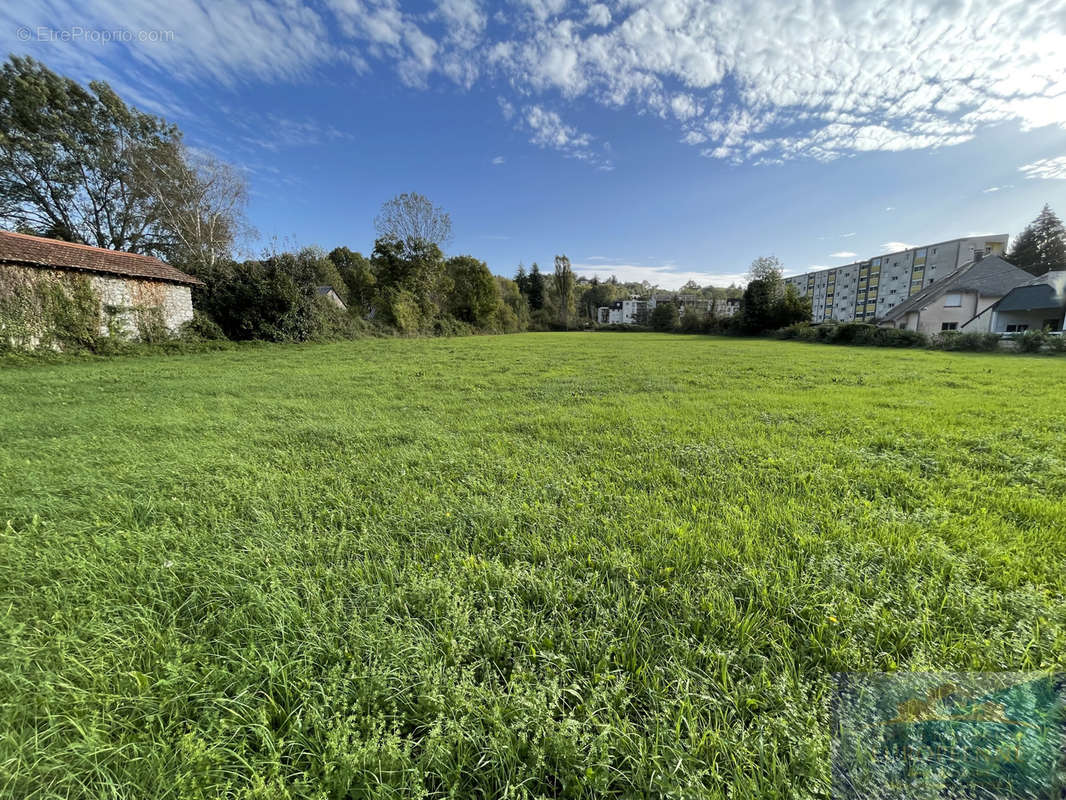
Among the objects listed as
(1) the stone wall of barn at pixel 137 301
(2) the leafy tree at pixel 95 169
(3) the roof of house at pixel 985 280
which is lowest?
(1) the stone wall of barn at pixel 137 301

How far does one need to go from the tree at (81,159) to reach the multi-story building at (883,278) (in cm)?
5871

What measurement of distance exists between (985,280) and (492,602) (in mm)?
42048

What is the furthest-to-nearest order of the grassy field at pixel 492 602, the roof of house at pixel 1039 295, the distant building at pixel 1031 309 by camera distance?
the distant building at pixel 1031 309 → the roof of house at pixel 1039 295 → the grassy field at pixel 492 602

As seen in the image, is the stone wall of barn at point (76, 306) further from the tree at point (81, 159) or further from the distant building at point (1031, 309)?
the distant building at point (1031, 309)

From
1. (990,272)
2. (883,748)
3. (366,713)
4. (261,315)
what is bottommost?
(366,713)

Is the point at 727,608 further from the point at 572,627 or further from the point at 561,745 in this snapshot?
the point at 561,745

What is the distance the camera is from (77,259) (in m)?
13.5

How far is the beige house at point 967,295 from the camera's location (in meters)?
26.9

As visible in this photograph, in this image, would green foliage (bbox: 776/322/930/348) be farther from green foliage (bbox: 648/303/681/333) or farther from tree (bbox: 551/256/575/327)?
tree (bbox: 551/256/575/327)

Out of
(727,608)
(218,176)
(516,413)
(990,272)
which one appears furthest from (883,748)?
(990,272)

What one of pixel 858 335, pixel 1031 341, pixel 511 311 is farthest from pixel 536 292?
pixel 1031 341

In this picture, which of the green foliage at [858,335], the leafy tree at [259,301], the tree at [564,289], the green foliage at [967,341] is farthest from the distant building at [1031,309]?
the tree at [564,289]

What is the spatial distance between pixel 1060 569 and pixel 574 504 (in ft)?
8.82

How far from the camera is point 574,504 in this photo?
2975 mm
